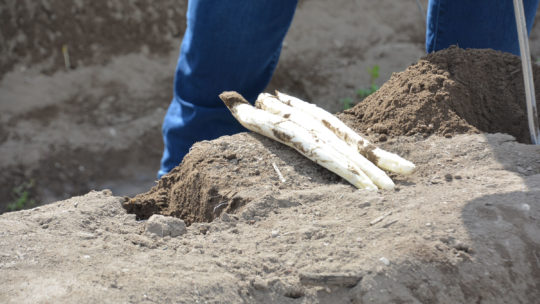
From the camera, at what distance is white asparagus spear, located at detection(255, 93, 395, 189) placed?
1618mm

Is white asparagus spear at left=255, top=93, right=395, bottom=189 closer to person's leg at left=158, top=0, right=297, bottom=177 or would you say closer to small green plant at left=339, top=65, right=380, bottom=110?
person's leg at left=158, top=0, right=297, bottom=177

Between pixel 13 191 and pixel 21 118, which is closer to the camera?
pixel 13 191

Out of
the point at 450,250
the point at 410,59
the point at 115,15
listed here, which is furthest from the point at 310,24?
the point at 450,250

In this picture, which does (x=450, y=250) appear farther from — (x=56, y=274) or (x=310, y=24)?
(x=310, y=24)

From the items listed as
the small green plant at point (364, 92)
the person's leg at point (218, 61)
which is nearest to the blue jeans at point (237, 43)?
the person's leg at point (218, 61)

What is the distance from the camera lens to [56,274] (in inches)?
48.9

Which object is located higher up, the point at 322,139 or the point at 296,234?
the point at 322,139

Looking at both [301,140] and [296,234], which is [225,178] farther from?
[296,234]

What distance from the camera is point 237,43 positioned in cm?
247

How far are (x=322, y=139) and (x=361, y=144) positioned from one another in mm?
121

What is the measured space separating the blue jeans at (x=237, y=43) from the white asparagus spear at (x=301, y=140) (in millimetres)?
547

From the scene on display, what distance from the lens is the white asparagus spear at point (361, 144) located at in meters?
1.66

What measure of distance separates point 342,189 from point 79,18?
330 cm

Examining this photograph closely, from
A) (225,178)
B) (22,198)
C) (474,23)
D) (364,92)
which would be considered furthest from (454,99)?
(22,198)
